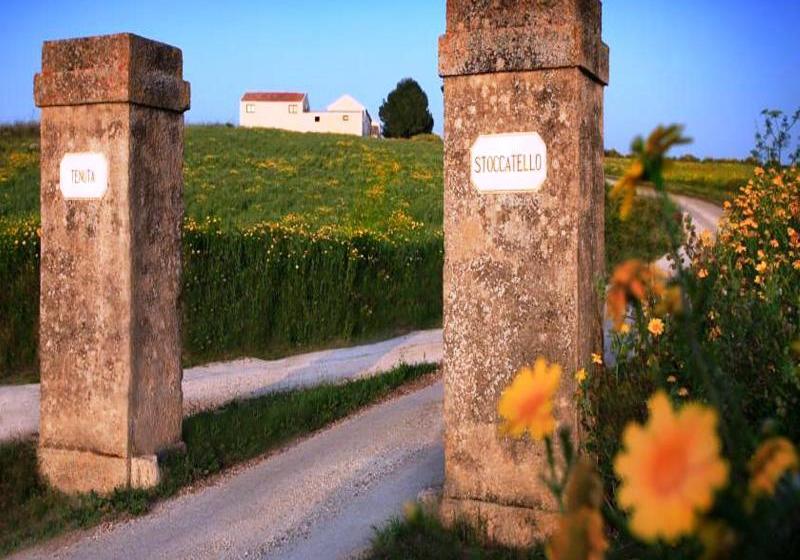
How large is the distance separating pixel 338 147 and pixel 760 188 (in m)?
34.8

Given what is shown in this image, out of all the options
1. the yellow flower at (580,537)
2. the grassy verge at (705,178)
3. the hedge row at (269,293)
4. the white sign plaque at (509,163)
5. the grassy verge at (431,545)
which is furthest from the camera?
the grassy verge at (705,178)

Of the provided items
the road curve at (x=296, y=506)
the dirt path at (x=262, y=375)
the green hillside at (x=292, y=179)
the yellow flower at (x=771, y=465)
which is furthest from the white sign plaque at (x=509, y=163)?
the green hillside at (x=292, y=179)

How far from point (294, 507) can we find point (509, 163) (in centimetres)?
261

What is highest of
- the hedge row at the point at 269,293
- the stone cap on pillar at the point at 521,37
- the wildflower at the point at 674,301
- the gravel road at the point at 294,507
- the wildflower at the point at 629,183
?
the stone cap on pillar at the point at 521,37

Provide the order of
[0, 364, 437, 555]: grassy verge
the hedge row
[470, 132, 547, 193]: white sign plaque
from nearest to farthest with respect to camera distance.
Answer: [470, 132, 547, 193]: white sign plaque
[0, 364, 437, 555]: grassy verge
the hedge row

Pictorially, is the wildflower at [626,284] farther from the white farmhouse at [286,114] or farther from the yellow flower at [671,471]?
the white farmhouse at [286,114]

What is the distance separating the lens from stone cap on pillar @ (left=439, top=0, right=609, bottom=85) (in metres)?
4.55

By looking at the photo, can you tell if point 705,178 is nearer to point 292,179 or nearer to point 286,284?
point 292,179

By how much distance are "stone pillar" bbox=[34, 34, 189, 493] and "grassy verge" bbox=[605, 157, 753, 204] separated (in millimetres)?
25803

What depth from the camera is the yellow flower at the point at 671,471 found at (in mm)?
783

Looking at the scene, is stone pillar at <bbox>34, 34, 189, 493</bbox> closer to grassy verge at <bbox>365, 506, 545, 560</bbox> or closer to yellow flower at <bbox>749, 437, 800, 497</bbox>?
grassy verge at <bbox>365, 506, 545, 560</bbox>

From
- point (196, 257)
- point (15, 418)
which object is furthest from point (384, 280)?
point (15, 418)

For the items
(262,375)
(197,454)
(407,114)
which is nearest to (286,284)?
(262,375)

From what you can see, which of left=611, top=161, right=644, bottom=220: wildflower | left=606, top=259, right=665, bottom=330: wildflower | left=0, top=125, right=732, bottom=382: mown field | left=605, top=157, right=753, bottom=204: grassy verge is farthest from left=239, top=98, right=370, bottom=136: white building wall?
left=606, top=259, right=665, bottom=330: wildflower
